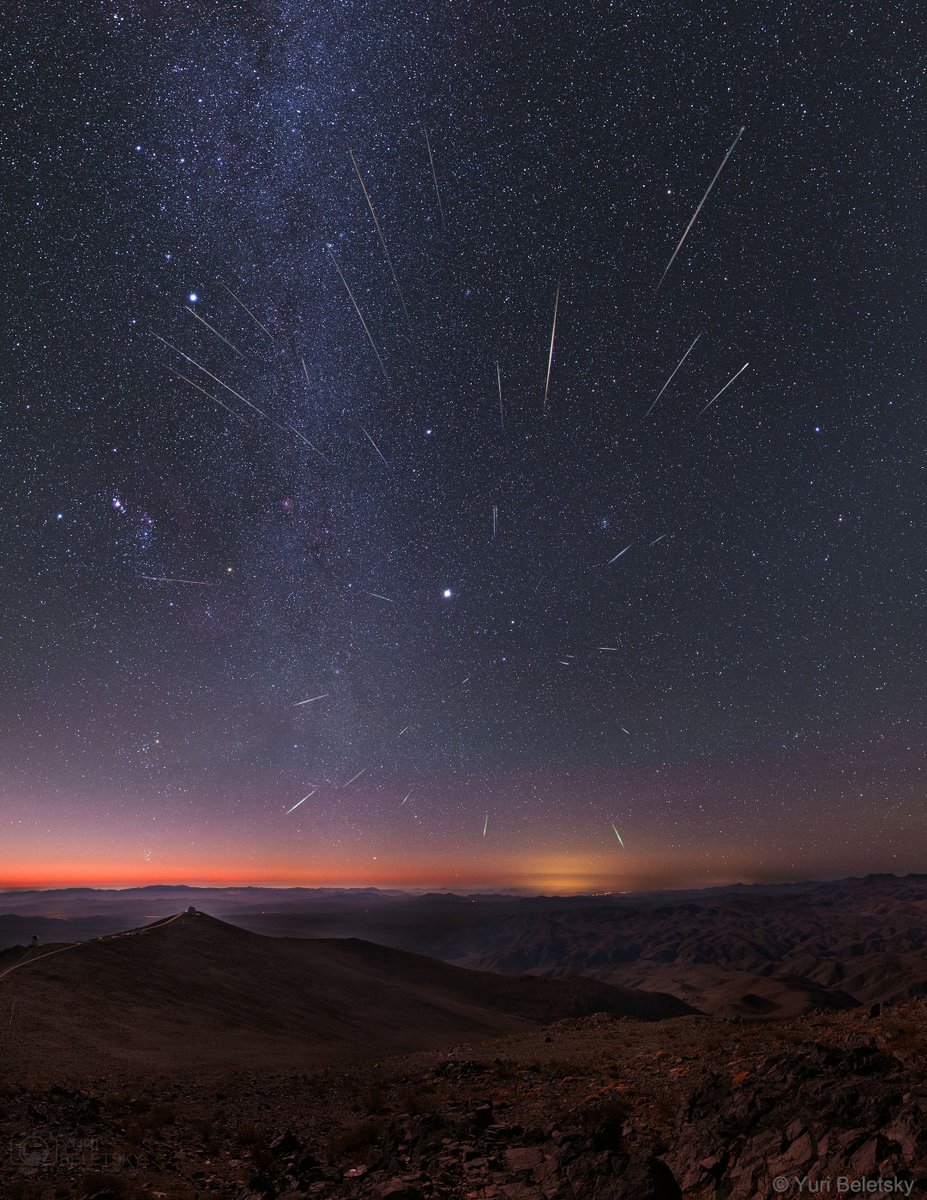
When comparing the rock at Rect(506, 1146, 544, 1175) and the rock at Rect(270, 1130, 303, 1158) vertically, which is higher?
the rock at Rect(506, 1146, 544, 1175)

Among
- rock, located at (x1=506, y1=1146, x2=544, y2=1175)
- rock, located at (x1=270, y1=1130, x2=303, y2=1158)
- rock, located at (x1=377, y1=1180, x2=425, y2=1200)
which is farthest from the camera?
rock, located at (x1=270, y1=1130, x2=303, y2=1158)

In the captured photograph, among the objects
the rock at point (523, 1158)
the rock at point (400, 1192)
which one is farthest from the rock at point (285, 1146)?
the rock at point (523, 1158)

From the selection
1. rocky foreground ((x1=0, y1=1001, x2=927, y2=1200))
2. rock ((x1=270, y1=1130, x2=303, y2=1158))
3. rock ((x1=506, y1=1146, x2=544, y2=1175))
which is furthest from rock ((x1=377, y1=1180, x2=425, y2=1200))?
rock ((x1=270, y1=1130, x2=303, y2=1158))

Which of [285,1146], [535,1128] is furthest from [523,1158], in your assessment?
[285,1146]

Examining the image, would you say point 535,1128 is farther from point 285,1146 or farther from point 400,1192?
point 285,1146

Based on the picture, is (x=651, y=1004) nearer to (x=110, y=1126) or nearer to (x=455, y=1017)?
(x=455, y=1017)

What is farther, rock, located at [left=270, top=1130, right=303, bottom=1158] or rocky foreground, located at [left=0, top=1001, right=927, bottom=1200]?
rock, located at [left=270, top=1130, right=303, bottom=1158]

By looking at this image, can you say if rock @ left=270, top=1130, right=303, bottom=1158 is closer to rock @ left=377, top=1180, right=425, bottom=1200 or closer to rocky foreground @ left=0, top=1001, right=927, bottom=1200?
rocky foreground @ left=0, top=1001, right=927, bottom=1200

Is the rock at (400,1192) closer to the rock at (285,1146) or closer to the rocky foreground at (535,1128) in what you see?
the rocky foreground at (535,1128)

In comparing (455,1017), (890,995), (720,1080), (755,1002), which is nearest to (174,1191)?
(720,1080)
